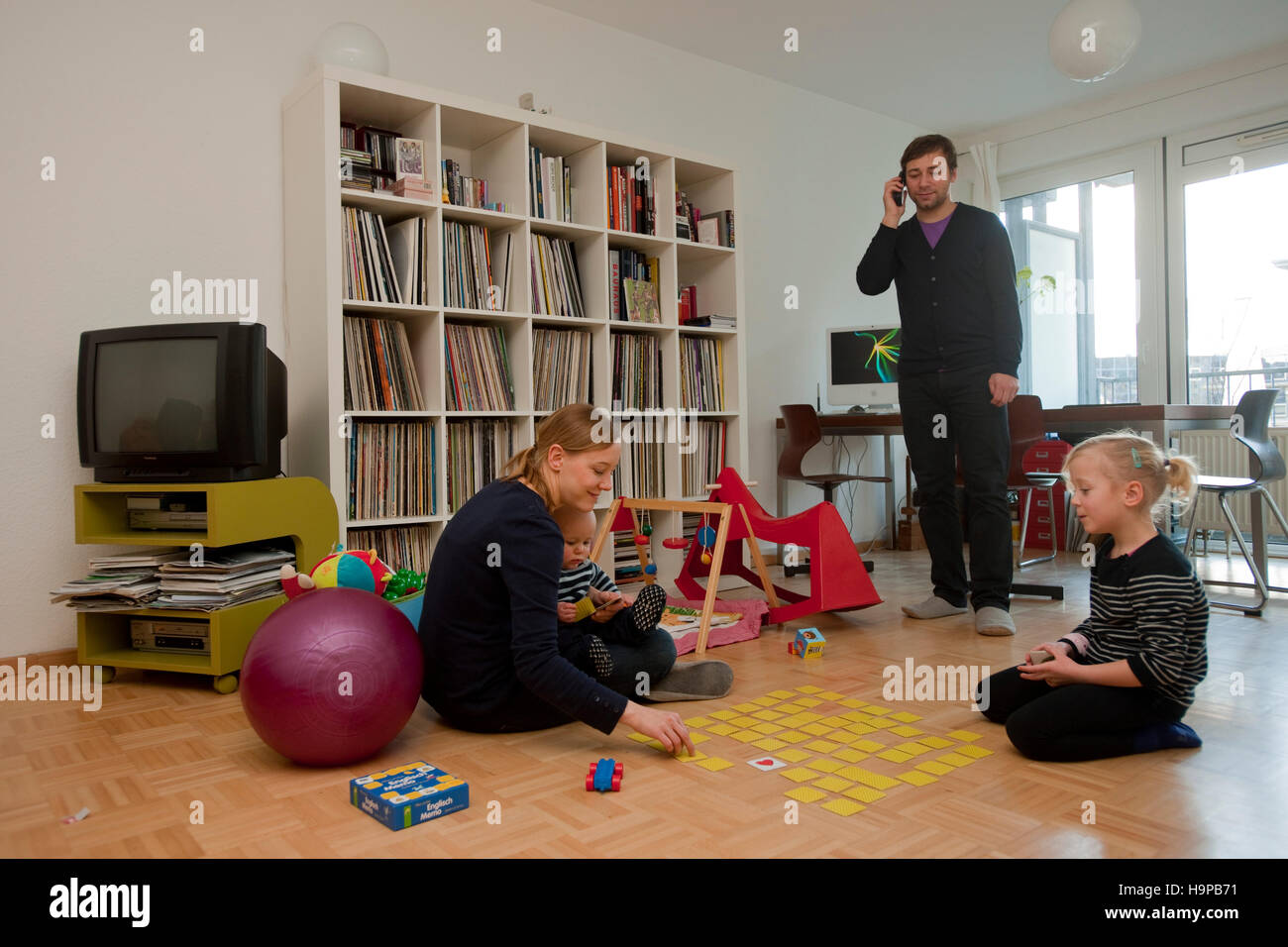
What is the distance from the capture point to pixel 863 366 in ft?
17.8

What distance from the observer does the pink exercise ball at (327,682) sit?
1843 mm

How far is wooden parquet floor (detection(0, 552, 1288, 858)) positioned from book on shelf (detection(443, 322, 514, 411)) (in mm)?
1509

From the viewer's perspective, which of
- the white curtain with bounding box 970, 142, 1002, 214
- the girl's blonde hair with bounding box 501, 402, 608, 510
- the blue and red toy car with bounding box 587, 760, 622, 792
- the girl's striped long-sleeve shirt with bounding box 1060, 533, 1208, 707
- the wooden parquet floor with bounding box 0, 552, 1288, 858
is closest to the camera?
the wooden parquet floor with bounding box 0, 552, 1288, 858

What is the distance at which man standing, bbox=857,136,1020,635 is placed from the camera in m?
3.33

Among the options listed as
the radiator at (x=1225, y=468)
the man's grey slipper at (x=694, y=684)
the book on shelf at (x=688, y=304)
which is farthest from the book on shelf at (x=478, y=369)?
the radiator at (x=1225, y=468)

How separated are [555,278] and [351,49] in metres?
1.16

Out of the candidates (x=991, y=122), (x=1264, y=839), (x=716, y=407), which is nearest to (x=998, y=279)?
(x=716, y=407)

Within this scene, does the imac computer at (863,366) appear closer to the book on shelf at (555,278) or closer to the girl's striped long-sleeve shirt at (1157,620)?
the book on shelf at (555,278)

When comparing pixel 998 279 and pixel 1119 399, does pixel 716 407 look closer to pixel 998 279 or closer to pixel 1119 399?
pixel 998 279

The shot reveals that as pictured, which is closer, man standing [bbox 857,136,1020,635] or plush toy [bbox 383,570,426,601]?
plush toy [bbox 383,570,426,601]

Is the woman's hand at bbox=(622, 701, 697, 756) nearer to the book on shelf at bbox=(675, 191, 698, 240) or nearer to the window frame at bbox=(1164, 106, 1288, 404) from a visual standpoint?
the book on shelf at bbox=(675, 191, 698, 240)

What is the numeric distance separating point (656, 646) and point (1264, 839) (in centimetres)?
134

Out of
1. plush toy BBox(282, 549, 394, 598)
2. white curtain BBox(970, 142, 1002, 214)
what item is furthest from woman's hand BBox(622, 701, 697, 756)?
white curtain BBox(970, 142, 1002, 214)
